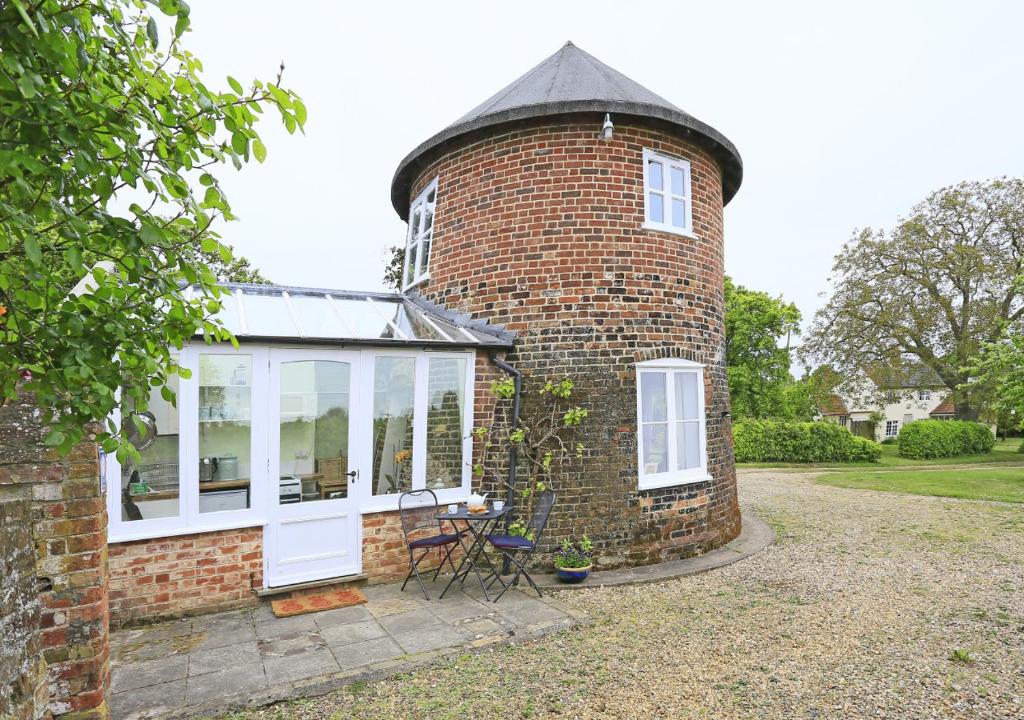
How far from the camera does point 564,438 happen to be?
7.05 meters

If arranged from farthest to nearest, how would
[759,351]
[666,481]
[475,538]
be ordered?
[759,351], [666,481], [475,538]

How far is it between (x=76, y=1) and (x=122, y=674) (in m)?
4.69

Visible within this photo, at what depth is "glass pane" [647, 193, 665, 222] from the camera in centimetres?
755

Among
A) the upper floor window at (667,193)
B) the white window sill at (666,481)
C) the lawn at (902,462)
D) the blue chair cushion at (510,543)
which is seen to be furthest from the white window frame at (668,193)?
the lawn at (902,462)

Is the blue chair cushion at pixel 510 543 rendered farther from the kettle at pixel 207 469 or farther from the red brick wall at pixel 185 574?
the kettle at pixel 207 469

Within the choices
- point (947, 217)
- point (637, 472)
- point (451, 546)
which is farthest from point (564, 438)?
point (947, 217)

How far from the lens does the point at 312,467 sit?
6.22 metres

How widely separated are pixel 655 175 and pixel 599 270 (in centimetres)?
165

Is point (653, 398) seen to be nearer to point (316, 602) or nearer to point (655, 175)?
point (655, 175)

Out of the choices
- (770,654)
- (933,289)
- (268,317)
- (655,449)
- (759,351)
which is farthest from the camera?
(933,289)

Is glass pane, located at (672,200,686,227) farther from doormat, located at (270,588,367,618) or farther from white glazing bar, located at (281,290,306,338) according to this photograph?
doormat, located at (270,588,367,618)

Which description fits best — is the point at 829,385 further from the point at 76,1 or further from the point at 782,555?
the point at 76,1

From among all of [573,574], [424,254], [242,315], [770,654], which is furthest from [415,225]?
[770,654]

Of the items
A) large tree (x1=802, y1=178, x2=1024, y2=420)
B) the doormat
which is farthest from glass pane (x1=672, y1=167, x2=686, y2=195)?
large tree (x1=802, y1=178, x2=1024, y2=420)
